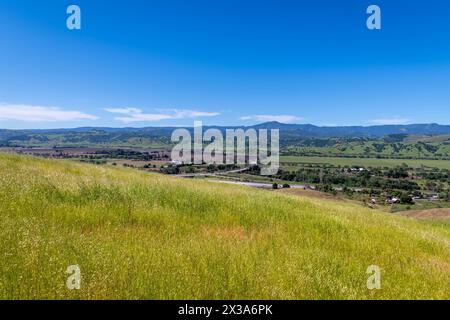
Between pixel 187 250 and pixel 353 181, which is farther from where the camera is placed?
pixel 353 181

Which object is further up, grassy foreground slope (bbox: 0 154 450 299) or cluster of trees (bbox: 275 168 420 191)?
grassy foreground slope (bbox: 0 154 450 299)

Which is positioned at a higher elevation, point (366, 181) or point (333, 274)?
point (333, 274)

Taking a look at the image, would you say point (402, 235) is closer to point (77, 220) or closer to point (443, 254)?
point (443, 254)

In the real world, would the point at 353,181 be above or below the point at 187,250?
below

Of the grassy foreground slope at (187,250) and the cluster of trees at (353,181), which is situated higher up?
the grassy foreground slope at (187,250)

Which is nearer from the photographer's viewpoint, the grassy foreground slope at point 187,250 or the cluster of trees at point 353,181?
the grassy foreground slope at point 187,250

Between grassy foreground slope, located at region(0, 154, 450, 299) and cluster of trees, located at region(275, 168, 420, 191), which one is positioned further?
cluster of trees, located at region(275, 168, 420, 191)
